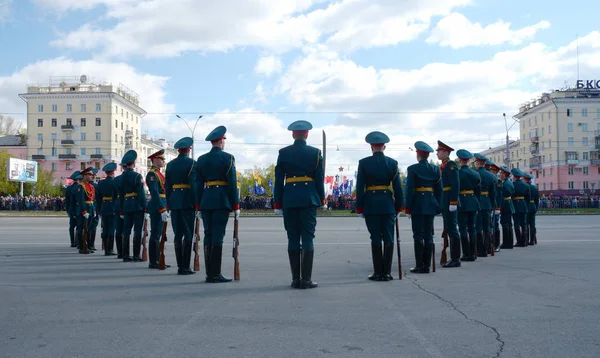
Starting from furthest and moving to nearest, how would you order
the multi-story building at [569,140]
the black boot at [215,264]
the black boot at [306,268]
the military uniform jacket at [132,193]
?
the multi-story building at [569,140] → the military uniform jacket at [132,193] → the black boot at [215,264] → the black boot at [306,268]

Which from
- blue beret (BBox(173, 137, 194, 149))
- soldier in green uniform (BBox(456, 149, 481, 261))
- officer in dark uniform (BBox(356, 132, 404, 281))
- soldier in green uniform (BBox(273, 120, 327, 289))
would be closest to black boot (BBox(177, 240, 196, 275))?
blue beret (BBox(173, 137, 194, 149))

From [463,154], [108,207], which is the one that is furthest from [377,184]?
[108,207]

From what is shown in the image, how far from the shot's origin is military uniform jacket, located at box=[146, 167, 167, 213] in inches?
409

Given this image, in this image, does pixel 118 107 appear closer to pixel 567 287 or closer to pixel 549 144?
pixel 549 144

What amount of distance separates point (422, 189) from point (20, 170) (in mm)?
67461

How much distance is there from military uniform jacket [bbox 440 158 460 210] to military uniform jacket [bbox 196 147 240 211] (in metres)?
4.14

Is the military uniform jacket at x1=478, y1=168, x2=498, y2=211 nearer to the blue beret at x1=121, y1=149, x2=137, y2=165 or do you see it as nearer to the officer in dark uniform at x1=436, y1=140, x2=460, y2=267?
the officer in dark uniform at x1=436, y1=140, x2=460, y2=267

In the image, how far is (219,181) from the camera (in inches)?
332

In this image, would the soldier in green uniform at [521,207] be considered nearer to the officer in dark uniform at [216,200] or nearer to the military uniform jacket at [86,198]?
the officer in dark uniform at [216,200]

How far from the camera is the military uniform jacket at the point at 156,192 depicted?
10.4 m

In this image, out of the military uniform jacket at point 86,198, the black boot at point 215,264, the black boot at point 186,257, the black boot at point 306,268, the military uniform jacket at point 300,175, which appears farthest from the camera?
the military uniform jacket at point 86,198

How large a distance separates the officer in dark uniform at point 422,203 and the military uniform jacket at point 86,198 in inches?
326

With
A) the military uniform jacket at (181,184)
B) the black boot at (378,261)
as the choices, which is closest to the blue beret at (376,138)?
the black boot at (378,261)

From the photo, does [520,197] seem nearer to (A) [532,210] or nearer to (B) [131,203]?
(A) [532,210]
